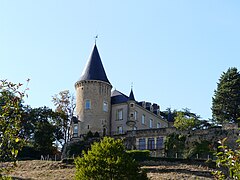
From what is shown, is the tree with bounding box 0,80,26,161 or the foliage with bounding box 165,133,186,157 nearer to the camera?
the tree with bounding box 0,80,26,161

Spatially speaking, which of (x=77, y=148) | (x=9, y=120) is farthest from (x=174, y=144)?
(x=9, y=120)

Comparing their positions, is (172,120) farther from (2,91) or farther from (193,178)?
(2,91)

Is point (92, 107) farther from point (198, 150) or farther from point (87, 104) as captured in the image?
point (198, 150)

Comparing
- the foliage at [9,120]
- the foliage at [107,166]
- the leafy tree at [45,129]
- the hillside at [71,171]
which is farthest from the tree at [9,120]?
the leafy tree at [45,129]

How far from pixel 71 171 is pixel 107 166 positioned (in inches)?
442

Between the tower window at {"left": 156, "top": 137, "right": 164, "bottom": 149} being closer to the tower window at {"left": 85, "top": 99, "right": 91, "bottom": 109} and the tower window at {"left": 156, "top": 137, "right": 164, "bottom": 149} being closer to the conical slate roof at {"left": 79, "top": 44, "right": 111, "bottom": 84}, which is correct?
the tower window at {"left": 85, "top": 99, "right": 91, "bottom": 109}

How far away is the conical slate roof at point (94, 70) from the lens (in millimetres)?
52500

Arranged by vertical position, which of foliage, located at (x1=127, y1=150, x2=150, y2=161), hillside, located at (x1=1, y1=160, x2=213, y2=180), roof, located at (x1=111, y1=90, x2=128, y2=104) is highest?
roof, located at (x1=111, y1=90, x2=128, y2=104)

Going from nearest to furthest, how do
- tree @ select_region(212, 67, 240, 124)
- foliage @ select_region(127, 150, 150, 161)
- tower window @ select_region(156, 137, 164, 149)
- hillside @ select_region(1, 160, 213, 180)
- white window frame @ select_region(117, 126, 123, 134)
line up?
1. hillside @ select_region(1, 160, 213, 180)
2. foliage @ select_region(127, 150, 150, 161)
3. tower window @ select_region(156, 137, 164, 149)
4. white window frame @ select_region(117, 126, 123, 134)
5. tree @ select_region(212, 67, 240, 124)

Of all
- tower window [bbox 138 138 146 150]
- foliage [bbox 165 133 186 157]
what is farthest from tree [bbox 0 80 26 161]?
tower window [bbox 138 138 146 150]

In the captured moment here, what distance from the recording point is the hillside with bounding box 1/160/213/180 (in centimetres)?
3522

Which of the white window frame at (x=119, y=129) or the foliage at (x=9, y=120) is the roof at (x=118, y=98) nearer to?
the white window frame at (x=119, y=129)

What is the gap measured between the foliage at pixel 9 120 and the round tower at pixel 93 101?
43.0 m

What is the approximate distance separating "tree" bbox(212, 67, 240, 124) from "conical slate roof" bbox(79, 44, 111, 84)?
14.4 metres
